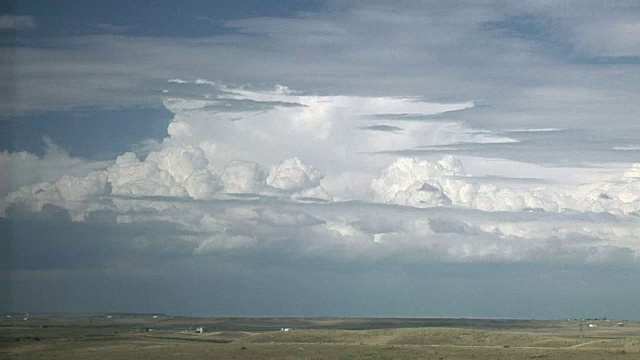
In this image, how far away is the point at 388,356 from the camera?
103m

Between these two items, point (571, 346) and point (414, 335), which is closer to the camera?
point (571, 346)

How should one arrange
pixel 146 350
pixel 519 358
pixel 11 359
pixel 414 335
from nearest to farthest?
1. pixel 11 359
2. pixel 519 358
3. pixel 146 350
4. pixel 414 335

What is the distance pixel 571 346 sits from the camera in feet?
398

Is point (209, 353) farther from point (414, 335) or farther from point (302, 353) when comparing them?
point (414, 335)

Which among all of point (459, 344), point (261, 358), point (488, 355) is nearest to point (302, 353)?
point (261, 358)

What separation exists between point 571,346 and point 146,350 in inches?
2083

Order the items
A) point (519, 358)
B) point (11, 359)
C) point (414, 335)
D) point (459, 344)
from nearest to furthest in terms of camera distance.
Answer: point (11, 359) → point (519, 358) → point (459, 344) → point (414, 335)

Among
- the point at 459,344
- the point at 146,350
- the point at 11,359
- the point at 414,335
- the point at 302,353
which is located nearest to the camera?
the point at 11,359

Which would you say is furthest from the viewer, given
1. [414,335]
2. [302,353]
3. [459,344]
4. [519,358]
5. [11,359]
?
[414,335]

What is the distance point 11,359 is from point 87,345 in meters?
45.4

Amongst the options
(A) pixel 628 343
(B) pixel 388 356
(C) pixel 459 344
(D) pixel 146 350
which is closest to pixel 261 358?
(B) pixel 388 356

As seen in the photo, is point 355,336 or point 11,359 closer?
point 11,359

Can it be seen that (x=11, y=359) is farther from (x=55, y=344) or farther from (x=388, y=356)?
(x=55, y=344)

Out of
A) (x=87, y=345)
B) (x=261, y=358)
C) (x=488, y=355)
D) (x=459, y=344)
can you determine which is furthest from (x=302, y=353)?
(x=87, y=345)
